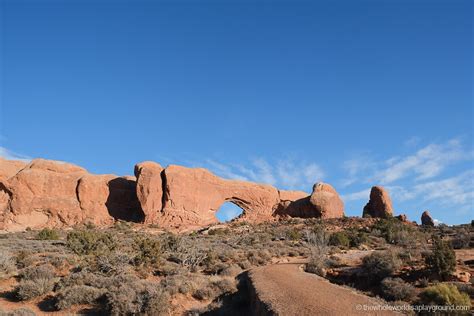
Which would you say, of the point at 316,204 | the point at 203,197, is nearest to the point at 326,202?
the point at 316,204

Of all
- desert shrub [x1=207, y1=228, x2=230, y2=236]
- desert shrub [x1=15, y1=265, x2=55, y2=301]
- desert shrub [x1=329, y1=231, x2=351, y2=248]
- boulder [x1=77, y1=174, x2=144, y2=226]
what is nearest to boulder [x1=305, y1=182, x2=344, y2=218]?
desert shrub [x1=207, y1=228, x2=230, y2=236]

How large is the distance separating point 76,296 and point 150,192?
103 ft

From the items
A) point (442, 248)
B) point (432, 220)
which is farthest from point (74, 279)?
point (432, 220)

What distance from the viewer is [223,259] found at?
19656mm

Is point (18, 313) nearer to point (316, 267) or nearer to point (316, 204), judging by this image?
point (316, 267)

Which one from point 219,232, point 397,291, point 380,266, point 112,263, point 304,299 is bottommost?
→ point 304,299

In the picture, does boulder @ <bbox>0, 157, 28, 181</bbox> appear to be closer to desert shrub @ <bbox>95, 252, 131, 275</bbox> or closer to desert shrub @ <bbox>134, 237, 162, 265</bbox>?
desert shrub @ <bbox>134, 237, 162, 265</bbox>

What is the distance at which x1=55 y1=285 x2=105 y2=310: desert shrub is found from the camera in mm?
10297

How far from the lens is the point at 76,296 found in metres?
10.5

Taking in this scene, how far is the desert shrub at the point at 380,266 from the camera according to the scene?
13125 millimetres

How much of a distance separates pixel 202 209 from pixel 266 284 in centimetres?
3331

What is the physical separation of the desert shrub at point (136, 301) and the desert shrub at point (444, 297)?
6.71 m

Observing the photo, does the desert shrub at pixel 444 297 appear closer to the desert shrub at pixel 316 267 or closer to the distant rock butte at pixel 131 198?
the desert shrub at pixel 316 267

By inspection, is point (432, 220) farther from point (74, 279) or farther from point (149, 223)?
point (74, 279)
